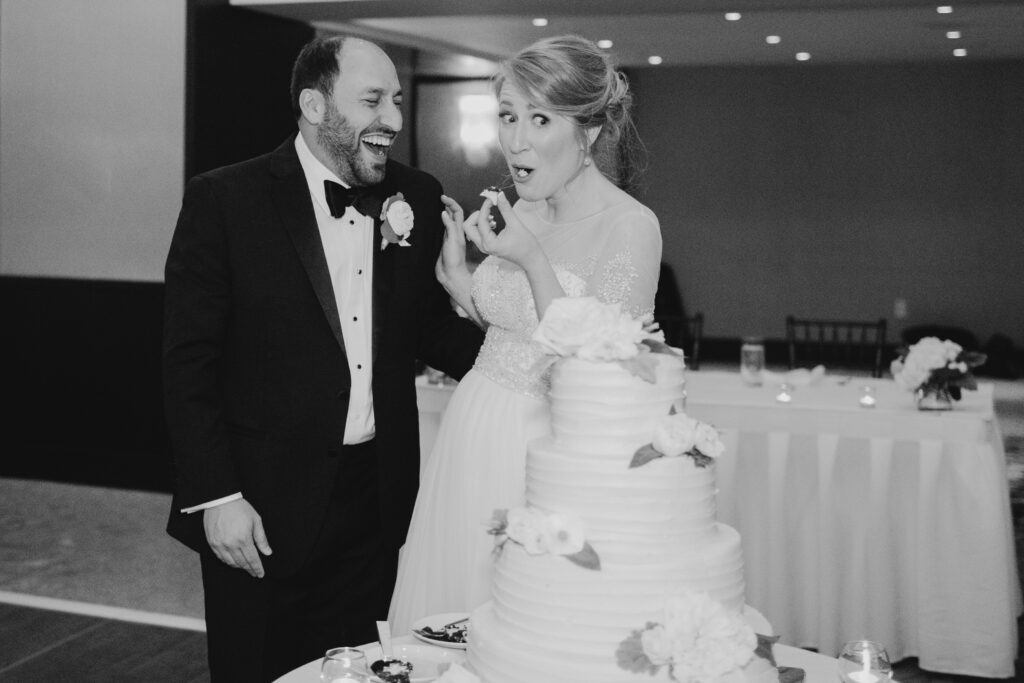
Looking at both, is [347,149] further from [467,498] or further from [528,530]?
[528,530]

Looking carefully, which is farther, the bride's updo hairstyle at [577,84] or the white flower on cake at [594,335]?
the bride's updo hairstyle at [577,84]

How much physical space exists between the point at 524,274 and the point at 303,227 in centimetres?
50

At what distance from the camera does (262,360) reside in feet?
8.64

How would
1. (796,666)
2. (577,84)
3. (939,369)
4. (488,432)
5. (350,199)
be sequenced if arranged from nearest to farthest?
1. (796,666)
2. (577,84)
3. (488,432)
4. (350,199)
5. (939,369)

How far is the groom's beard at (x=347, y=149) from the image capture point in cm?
Answer: 266

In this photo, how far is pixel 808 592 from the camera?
4.63 m

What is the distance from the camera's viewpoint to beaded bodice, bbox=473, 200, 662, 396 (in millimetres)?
2424

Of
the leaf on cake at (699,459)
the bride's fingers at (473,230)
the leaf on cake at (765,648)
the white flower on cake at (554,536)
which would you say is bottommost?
the leaf on cake at (765,648)

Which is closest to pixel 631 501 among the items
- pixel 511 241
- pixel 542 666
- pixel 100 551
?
pixel 542 666

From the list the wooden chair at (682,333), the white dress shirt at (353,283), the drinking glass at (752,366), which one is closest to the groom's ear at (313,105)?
the white dress shirt at (353,283)

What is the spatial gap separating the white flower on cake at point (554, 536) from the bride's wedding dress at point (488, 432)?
2.48 feet

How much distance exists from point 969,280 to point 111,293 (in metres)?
9.45

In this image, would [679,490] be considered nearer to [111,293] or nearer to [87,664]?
[87,664]

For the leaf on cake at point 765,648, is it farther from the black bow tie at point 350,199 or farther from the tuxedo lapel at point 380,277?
the black bow tie at point 350,199
